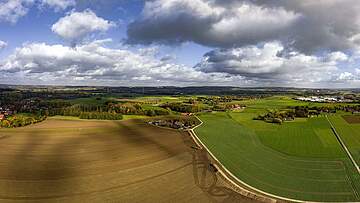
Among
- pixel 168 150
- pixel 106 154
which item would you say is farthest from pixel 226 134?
pixel 106 154

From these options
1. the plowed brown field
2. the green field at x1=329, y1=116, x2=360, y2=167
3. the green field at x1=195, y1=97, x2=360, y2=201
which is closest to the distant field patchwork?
the green field at x1=195, y1=97, x2=360, y2=201

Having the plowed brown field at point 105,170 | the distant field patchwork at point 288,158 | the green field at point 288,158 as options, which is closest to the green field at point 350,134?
the green field at point 288,158

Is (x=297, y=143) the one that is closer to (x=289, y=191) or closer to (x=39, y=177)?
(x=289, y=191)

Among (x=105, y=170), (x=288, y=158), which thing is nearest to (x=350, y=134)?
(x=288, y=158)

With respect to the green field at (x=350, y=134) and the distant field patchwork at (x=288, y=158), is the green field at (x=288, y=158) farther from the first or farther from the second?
the green field at (x=350, y=134)

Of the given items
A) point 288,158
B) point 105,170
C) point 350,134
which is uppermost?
point 350,134

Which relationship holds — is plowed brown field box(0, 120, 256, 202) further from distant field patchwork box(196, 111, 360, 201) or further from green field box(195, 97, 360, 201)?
green field box(195, 97, 360, 201)

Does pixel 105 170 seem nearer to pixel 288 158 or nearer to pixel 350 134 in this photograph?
pixel 288 158
